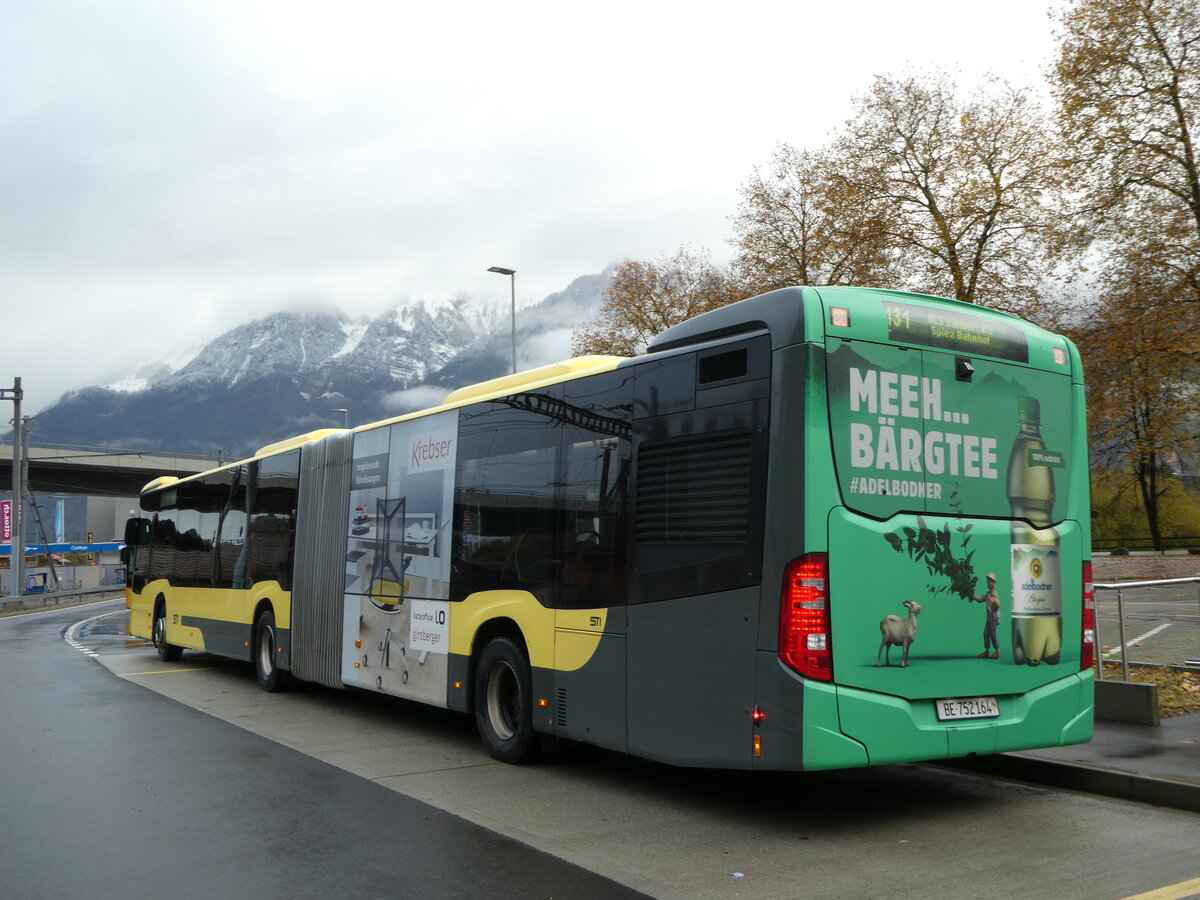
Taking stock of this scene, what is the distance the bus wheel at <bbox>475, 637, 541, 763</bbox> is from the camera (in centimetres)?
903

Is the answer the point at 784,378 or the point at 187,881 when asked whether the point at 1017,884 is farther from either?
the point at 187,881

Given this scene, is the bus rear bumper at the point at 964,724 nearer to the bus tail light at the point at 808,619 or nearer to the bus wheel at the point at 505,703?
the bus tail light at the point at 808,619

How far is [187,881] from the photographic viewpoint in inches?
230

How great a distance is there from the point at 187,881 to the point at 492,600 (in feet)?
13.1

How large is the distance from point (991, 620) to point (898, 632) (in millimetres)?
845

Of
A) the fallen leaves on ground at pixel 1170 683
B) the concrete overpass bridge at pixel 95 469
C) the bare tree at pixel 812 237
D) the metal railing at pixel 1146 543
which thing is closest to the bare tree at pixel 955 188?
the bare tree at pixel 812 237

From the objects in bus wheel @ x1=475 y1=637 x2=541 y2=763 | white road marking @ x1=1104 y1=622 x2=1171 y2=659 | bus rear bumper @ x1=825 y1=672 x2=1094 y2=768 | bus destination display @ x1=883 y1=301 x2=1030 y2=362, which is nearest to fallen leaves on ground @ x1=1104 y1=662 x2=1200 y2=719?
white road marking @ x1=1104 y1=622 x2=1171 y2=659

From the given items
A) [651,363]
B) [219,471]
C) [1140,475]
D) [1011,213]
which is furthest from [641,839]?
[1140,475]

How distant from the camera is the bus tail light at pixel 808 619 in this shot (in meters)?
6.49

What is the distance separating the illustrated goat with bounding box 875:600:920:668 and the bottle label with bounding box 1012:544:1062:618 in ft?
3.15

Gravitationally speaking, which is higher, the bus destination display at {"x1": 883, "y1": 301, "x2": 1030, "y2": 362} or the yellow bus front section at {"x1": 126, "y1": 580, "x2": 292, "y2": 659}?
the bus destination display at {"x1": 883, "y1": 301, "x2": 1030, "y2": 362}

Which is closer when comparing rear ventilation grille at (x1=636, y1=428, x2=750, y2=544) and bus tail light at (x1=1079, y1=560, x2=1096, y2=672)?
rear ventilation grille at (x1=636, y1=428, x2=750, y2=544)

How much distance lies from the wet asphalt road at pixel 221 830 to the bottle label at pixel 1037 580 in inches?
135

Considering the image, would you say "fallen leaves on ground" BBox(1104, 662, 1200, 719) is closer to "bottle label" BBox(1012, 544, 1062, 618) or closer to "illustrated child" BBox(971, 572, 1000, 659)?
"bottle label" BBox(1012, 544, 1062, 618)
